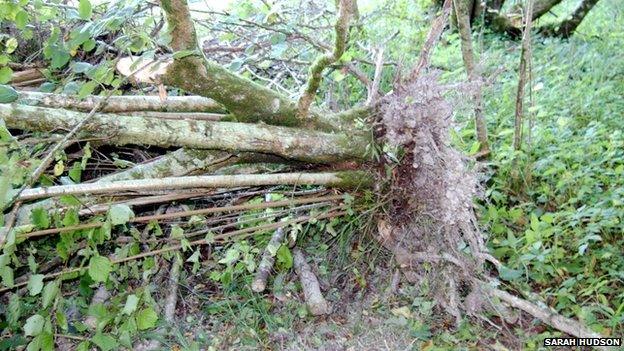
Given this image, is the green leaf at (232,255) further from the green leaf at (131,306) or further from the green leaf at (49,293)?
the green leaf at (49,293)

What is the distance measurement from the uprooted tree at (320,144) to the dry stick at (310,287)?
16.6 inches

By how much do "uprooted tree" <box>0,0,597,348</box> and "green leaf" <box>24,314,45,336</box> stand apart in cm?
39

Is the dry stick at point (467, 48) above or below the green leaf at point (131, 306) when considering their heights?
above

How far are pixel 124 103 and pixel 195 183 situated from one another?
54 centimetres

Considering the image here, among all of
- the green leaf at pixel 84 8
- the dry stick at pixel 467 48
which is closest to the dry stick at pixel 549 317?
the dry stick at pixel 467 48

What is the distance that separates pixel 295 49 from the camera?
12.6 feet

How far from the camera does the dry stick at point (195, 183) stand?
1986 mm

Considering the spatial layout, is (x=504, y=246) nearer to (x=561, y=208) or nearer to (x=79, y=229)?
(x=561, y=208)

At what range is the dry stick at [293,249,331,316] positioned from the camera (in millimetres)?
2467

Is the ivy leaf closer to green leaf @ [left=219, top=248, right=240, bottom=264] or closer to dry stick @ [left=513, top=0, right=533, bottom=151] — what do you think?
green leaf @ [left=219, top=248, right=240, bottom=264]

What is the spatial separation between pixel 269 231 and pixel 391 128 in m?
0.86

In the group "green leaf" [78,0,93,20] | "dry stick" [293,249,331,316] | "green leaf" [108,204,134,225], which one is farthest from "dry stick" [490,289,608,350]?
"green leaf" [78,0,93,20]

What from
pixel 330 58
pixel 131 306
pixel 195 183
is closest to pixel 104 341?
pixel 131 306

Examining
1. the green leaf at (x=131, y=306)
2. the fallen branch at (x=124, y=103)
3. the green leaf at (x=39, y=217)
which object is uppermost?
the fallen branch at (x=124, y=103)
